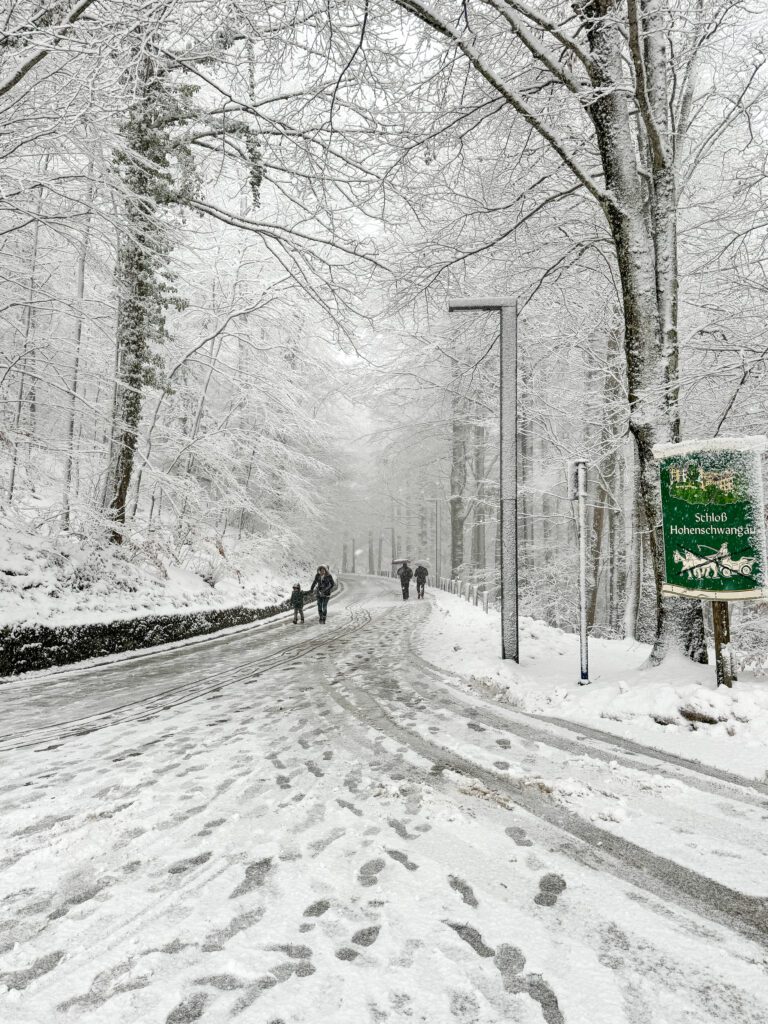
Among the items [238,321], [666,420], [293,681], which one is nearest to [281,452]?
[238,321]

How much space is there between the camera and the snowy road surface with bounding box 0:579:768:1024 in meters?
1.55

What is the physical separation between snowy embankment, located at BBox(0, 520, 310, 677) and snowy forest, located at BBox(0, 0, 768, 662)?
0.08 m

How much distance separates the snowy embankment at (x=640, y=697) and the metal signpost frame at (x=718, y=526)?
454 mm

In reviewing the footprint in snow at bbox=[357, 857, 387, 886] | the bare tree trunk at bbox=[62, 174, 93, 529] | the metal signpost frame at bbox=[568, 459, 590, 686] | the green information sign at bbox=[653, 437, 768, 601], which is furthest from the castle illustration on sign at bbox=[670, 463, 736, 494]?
Answer: the bare tree trunk at bbox=[62, 174, 93, 529]

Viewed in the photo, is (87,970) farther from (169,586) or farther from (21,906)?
(169,586)

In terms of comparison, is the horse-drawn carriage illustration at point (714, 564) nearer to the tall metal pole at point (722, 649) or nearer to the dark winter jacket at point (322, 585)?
the tall metal pole at point (722, 649)

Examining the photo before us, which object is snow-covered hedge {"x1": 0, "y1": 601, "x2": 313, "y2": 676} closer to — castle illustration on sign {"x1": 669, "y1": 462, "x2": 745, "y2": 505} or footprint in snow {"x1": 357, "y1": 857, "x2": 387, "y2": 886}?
footprint in snow {"x1": 357, "y1": 857, "x2": 387, "y2": 886}

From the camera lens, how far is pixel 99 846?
2.48 meters

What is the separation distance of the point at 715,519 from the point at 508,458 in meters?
3.14

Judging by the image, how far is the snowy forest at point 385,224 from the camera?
568cm

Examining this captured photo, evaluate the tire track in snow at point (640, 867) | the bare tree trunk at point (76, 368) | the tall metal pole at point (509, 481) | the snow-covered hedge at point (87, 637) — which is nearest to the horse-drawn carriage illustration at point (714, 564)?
the tall metal pole at point (509, 481)

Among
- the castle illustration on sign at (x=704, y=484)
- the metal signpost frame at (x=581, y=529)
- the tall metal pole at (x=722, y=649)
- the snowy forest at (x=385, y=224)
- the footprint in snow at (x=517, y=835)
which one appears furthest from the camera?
the metal signpost frame at (x=581, y=529)

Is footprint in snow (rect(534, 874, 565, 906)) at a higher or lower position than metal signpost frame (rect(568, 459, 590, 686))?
lower

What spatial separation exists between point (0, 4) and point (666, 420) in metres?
8.37
